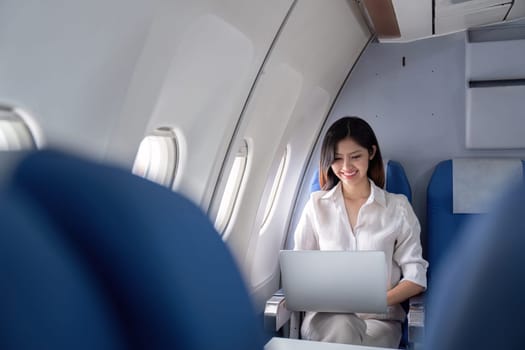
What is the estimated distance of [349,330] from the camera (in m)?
1.90

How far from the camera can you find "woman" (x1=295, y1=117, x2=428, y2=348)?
2123 millimetres

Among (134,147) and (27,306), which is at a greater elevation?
(134,147)

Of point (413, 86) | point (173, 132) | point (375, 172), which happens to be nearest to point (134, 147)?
point (173, 132)

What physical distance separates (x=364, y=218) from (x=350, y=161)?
27cm

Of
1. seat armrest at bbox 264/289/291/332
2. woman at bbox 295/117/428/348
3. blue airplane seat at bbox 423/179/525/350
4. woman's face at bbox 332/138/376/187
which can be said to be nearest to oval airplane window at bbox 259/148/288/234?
woman at bbox 295/117/428/348

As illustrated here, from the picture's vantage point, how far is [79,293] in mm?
245

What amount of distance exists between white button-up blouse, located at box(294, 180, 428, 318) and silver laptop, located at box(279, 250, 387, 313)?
0.60 metres

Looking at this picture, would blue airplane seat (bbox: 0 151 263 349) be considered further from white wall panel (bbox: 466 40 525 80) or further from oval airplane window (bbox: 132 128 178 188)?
white wall panel (bbox: 466 40 525 80)

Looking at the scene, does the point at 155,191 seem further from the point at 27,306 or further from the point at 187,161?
the point at 187,161

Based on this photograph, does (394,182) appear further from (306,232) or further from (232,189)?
(232,189)

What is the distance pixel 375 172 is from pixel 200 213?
2.19 metres

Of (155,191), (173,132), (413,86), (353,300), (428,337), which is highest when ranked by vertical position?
(413,86)

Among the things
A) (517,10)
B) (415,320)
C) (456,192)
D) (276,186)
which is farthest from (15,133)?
(517,10)

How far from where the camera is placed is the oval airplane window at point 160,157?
1812 millimetres
